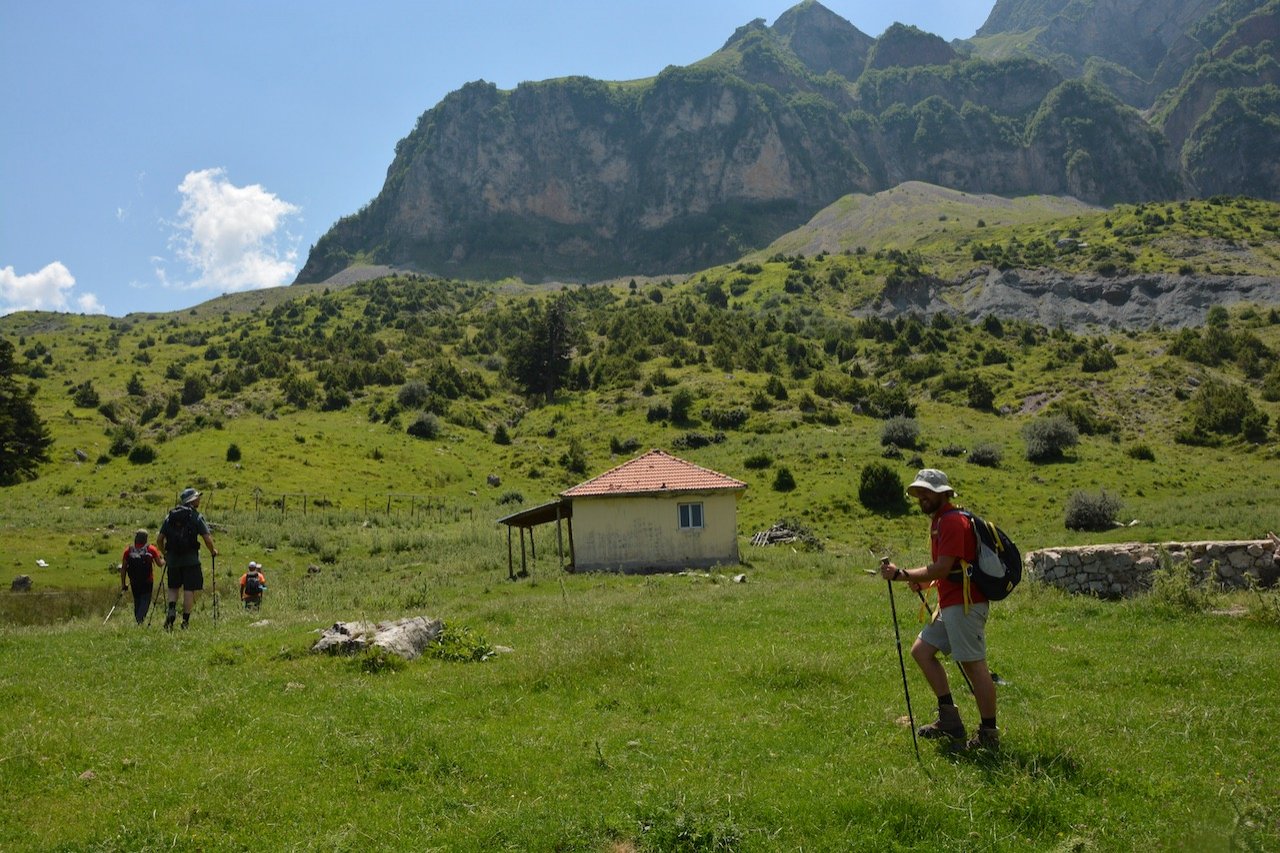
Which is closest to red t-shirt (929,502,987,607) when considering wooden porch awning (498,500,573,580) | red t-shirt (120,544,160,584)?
red t-shirt (120,544,160,584)

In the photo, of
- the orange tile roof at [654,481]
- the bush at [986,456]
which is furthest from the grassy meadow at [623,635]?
the orange tile roof at [654,481]

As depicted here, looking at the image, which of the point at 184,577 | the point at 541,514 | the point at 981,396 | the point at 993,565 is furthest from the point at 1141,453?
the point at 184,577

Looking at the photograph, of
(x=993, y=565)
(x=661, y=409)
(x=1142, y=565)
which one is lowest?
(x=1142, y=565)

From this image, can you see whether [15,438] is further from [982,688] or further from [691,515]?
[982,688]

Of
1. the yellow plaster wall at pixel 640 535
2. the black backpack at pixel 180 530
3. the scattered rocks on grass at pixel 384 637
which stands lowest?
the yellow plaster wall at pixel 640 535

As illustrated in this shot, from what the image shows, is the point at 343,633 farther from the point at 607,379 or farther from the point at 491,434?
the point at 607,379

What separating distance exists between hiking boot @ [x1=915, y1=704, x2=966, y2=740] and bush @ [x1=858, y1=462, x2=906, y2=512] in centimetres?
3592

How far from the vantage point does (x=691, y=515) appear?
98.2 ft

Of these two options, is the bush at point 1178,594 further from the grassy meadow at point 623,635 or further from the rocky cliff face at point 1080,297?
the rocky cliff face at point 1080,297

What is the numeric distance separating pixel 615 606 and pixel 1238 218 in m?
147

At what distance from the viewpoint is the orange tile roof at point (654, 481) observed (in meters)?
29.5

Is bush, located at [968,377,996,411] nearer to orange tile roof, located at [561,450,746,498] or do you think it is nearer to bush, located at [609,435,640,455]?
bush, located at [609,435,640,455]

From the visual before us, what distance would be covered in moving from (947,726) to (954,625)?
82cm

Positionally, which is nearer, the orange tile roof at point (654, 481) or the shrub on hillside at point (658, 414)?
the orange tile roof at point (654, 481)
